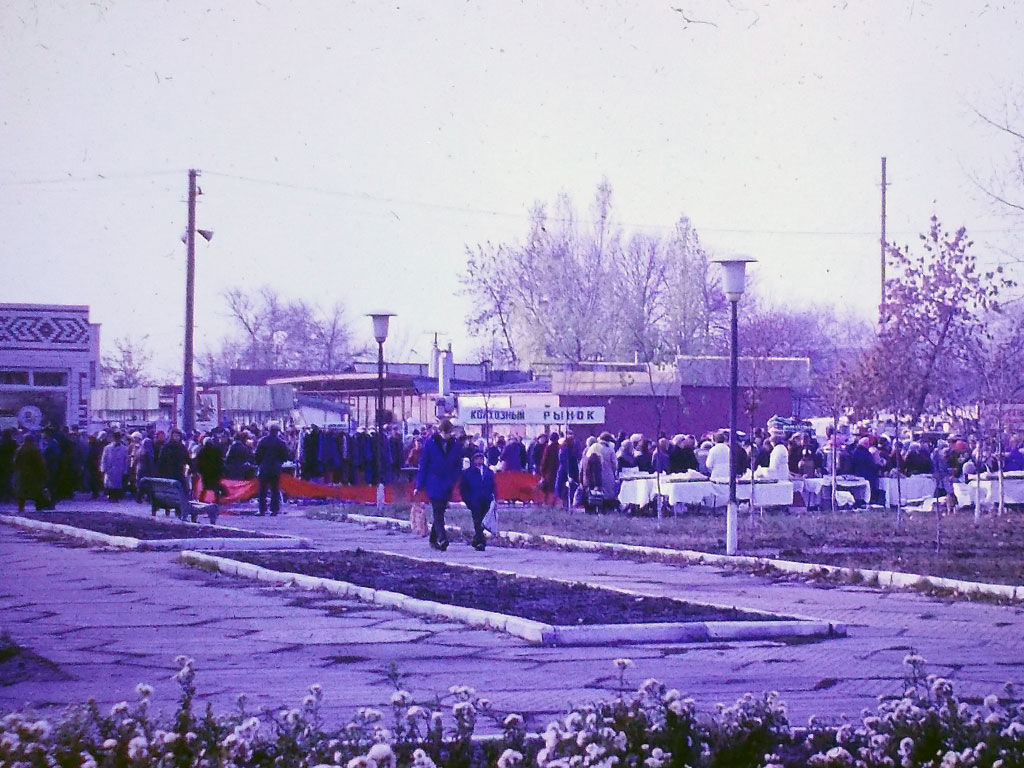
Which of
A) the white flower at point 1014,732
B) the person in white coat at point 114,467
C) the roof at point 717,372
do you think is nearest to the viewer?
the white flower at point 1014,732

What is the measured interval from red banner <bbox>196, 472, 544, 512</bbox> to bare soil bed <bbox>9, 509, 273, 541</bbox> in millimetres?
6345

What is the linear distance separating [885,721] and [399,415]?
64697 mm

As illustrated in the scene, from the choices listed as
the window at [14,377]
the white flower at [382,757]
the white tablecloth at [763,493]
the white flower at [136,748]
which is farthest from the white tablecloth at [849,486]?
the white flower at [382,757]

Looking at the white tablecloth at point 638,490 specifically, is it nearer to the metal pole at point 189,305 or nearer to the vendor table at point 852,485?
the vendor table at point 852,485

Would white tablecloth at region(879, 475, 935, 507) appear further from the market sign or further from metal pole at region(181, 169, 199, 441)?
metal pole at region(181, 169, 199, 441)

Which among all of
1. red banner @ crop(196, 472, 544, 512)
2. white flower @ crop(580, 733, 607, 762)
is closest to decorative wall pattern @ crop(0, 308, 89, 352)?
red banner @ crop(196, 472, 544, 512)

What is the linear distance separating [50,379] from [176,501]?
830 inches

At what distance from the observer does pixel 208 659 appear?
429 inches

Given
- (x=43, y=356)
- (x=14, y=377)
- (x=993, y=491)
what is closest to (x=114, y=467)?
(x=43, y=356)

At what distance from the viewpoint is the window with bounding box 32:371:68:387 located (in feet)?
153

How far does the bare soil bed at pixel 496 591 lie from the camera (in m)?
13.0

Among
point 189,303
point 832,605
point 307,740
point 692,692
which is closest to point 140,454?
point 189,303

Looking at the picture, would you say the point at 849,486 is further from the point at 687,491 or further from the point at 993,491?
the point at 687,491

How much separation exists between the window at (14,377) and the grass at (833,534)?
18639 millimetres
